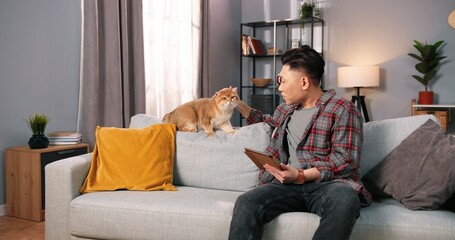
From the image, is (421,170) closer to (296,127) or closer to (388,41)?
(296,127)

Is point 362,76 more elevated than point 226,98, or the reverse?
point 362,76

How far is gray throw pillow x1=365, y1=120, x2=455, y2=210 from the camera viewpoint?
1.66 meters

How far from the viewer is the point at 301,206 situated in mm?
1730

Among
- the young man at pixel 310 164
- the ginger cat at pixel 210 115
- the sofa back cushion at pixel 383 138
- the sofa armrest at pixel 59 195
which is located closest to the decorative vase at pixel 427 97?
the sofa back cushion at pixel 383 138

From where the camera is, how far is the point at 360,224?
1.59m

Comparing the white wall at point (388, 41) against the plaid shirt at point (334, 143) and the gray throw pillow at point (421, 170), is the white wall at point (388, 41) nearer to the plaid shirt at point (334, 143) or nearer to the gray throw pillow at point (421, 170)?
the gray throw pillow at point (421, 170)

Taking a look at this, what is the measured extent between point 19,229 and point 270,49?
373 cm

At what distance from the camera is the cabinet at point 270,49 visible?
5.41 metres

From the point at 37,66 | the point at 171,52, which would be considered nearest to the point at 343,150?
the point at 37,66

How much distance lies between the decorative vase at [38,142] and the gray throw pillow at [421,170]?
218 cm

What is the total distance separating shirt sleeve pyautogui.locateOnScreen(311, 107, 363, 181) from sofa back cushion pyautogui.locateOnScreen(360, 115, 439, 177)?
0.27 metres

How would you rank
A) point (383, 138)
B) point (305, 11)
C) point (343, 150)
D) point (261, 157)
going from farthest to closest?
point (305, 11) < point (383, 138) < point (343, 150) < point (261, 157)

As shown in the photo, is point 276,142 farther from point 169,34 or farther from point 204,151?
point 169,34

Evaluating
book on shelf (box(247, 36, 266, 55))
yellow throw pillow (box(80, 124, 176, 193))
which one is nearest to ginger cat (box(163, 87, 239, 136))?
yellow throw pillow (box(80, 124, 176, 193))
